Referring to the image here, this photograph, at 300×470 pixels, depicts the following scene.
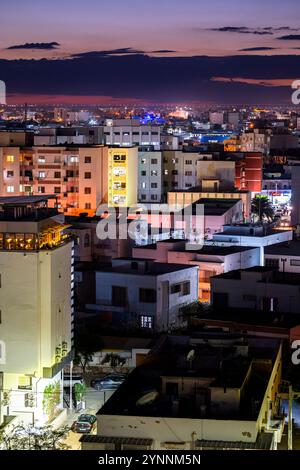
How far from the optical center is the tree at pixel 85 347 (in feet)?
19.9

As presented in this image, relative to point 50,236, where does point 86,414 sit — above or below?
below

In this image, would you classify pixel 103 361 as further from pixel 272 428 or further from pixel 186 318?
pixel 272 428

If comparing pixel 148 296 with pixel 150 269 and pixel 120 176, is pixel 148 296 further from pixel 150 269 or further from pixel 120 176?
pixel 120 176

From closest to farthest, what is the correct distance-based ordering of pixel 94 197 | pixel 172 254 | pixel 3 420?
pixel 3 420 < pixel 172 254 < pixel 94 197

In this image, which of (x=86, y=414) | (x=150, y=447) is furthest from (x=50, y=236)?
(x=150, y=447)

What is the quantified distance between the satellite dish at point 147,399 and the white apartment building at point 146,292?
312cm

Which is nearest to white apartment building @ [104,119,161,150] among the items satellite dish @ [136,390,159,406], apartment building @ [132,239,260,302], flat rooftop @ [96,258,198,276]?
apartment building @ [132,239,260,302]

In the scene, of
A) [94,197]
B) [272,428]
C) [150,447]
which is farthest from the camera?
[94,197]

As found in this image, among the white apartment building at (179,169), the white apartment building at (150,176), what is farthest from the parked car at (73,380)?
the white apartment building at (179,169)

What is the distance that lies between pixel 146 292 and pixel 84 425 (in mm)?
2654

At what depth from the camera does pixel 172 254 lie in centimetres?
859

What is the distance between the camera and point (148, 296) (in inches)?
291

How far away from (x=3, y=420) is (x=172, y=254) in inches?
149

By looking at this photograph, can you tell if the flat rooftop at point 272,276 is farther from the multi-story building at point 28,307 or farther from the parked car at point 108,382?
the multi-story building at point 28,307
